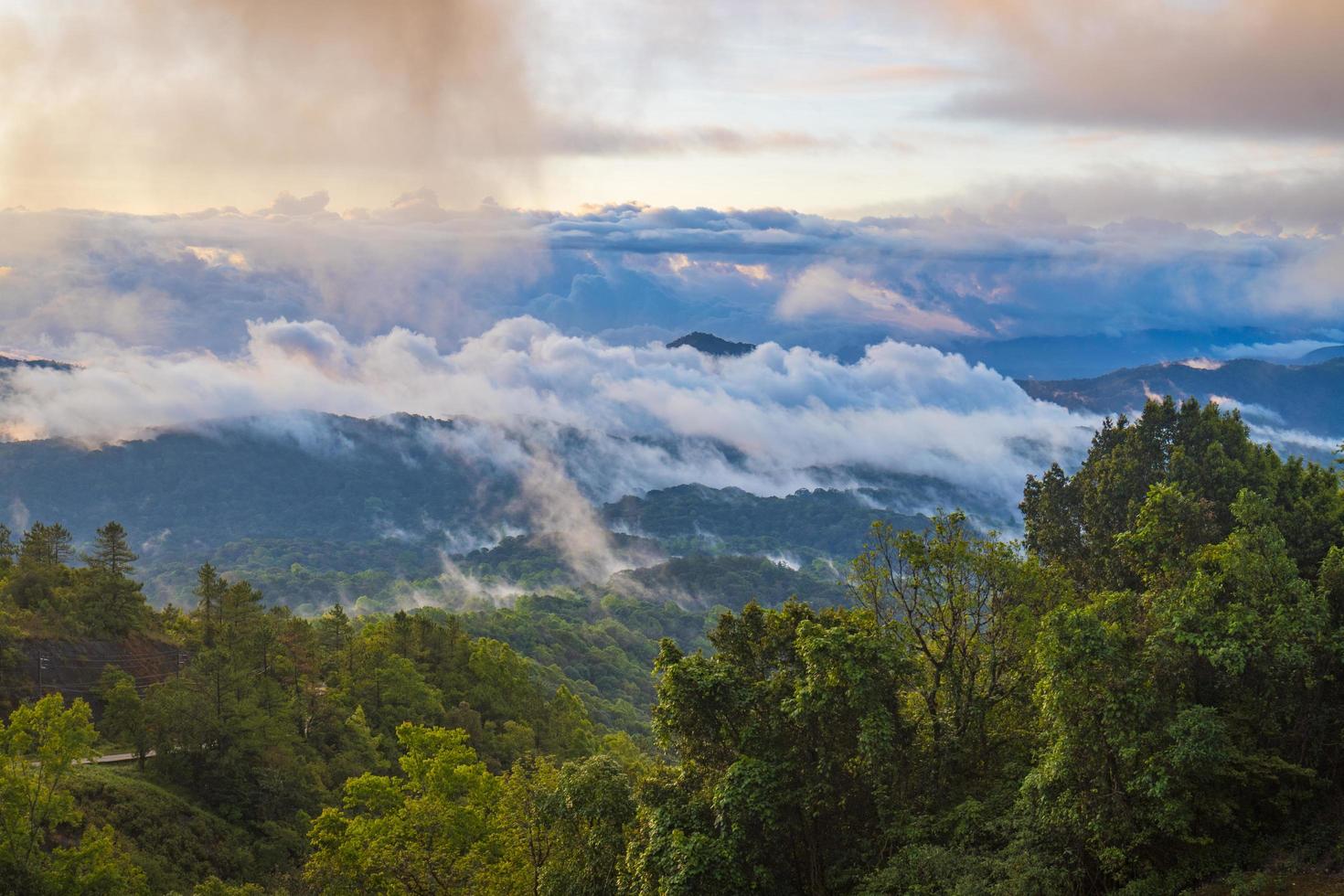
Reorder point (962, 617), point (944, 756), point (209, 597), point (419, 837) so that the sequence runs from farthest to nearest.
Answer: point (209, 597) < point (419, 837) < point (962, 617) < point (944, 756)

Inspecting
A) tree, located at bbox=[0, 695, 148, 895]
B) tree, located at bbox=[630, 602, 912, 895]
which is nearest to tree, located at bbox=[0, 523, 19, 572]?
tree, located at bbox=[0, 695, 148, 895]

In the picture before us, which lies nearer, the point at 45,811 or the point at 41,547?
the point at 45,811

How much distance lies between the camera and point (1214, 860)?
27.7 metres

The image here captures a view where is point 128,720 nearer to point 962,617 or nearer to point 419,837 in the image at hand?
point 419,837

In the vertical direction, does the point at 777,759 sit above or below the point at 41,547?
below

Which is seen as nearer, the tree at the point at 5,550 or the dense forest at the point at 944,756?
the dense forest at the point at 944,756

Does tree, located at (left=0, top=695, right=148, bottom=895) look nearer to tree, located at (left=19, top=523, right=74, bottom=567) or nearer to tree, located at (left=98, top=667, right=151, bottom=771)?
tree, located at (left=98, top=667, right=151, bottom=771)

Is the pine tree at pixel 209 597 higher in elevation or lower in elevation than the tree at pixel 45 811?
higher

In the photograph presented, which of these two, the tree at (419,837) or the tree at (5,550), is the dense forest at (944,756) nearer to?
the tree at (419,837)

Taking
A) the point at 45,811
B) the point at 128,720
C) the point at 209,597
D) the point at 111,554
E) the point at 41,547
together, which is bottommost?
the point at 45,811

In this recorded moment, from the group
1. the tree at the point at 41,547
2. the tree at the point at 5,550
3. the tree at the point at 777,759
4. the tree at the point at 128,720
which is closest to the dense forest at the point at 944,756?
the tree at the point at 777,759

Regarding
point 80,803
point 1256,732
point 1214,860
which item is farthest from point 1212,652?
point 80,803

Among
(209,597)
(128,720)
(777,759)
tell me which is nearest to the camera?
(777,759)

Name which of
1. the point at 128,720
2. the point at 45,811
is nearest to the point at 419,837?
the point at 45,811
